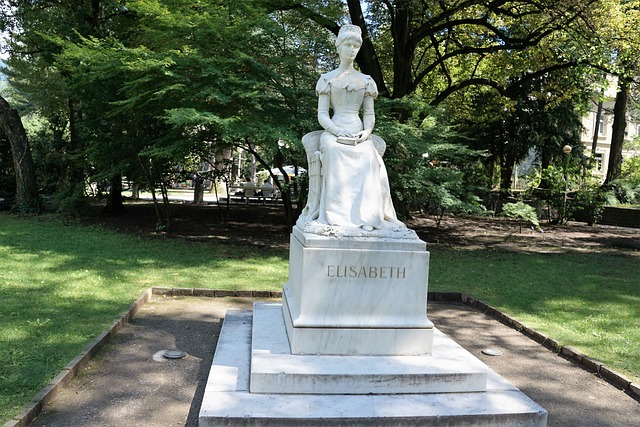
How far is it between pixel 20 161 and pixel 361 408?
20366mm

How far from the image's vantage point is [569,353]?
6.41m

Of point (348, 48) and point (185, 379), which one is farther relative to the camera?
point (348, 48)

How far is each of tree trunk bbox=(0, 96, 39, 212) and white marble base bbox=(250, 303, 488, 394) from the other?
1846cm

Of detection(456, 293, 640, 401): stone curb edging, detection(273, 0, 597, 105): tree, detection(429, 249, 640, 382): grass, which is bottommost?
detection(456, 293, 640, 401): stone curb edging

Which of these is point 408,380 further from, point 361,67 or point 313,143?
point 361,67

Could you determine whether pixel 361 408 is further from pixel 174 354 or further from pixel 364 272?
pixel 174 354

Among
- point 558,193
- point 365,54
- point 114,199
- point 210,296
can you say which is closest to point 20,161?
point 114,199

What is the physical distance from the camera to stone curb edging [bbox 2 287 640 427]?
4410 mm

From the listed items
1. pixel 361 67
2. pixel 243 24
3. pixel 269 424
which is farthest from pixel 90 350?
pixel 361 67

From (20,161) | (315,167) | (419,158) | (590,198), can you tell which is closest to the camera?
(315,167)

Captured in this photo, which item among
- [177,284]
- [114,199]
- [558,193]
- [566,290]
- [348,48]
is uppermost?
[348,48]

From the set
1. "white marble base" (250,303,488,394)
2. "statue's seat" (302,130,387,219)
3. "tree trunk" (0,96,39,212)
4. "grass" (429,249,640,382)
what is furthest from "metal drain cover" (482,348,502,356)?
"tree trunk" (0,96,39,212)

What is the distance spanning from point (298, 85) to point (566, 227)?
14.5 m

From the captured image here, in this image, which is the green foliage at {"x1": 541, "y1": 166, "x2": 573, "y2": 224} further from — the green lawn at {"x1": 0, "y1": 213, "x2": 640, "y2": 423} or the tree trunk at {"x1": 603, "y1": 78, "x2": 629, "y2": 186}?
the green lawn at {"x1": 0, "y1": 213, "x2": 640, "y2": 423}
